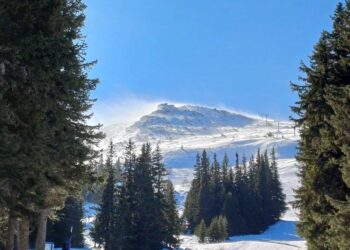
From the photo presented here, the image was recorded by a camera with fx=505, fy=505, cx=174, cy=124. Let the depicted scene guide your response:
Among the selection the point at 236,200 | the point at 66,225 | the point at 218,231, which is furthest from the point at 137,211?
the point at 236,200

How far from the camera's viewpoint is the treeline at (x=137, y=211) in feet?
173

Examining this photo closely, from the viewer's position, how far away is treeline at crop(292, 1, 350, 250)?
15.9m

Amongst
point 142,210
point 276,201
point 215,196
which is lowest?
point 276,201

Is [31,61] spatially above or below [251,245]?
above

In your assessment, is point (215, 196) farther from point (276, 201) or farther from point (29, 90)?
point (29, 90)

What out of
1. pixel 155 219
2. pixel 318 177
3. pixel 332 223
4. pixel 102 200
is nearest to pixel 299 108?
pixel 318 177

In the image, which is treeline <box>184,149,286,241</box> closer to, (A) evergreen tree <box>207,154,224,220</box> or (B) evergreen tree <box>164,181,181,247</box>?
(A) evergreen tree <box>207,154,224,220</box>

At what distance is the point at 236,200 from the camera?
98.7 metres

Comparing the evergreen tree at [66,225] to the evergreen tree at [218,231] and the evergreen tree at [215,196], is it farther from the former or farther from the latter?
the evergreen tree at [215,196]

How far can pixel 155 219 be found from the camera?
54.1 meters

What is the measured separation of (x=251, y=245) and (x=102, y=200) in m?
20.6

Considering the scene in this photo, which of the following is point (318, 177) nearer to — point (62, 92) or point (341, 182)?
point (341, 182)

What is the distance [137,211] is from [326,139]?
38.8 m

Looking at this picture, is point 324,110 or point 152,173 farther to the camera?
point 152,173
